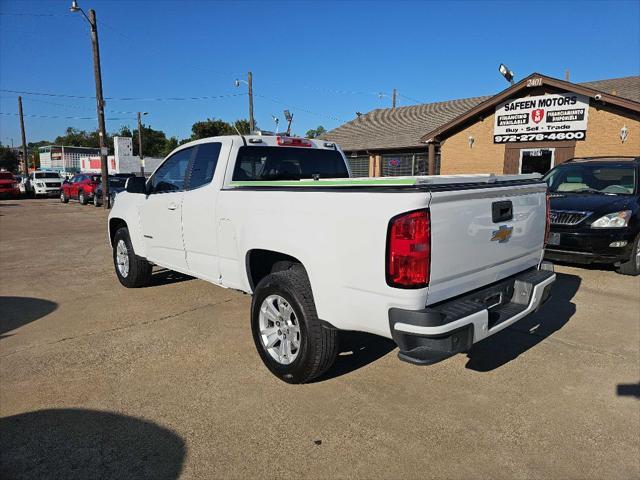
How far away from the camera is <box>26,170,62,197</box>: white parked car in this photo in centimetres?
3170

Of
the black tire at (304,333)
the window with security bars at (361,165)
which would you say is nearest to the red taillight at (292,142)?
the black tire at (304,333)

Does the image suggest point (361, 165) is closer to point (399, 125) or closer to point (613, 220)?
point (399, 125)

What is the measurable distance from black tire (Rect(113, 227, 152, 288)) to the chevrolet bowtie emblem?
443 cm

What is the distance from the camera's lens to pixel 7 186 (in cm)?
2955

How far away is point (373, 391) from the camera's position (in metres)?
3.46

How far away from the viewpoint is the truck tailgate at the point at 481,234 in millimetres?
2760

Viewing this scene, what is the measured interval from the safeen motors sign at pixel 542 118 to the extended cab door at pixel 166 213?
13.9 m

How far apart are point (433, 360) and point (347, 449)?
760 millimetres

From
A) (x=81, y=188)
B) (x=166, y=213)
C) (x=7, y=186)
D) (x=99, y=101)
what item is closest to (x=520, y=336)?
(x=166, y=213)

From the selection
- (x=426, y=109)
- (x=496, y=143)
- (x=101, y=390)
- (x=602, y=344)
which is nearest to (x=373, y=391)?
(x=101, y=390)

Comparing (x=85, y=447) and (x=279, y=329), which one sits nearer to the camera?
(x=85, y=447)

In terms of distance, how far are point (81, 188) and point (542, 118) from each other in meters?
23.1

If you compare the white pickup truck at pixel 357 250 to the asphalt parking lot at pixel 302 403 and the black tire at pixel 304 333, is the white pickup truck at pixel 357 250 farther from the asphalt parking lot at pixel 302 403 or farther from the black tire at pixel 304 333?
the asphalt parking lot at pixel 302 403

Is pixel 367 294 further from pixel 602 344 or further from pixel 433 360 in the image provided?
pixel 602 344
